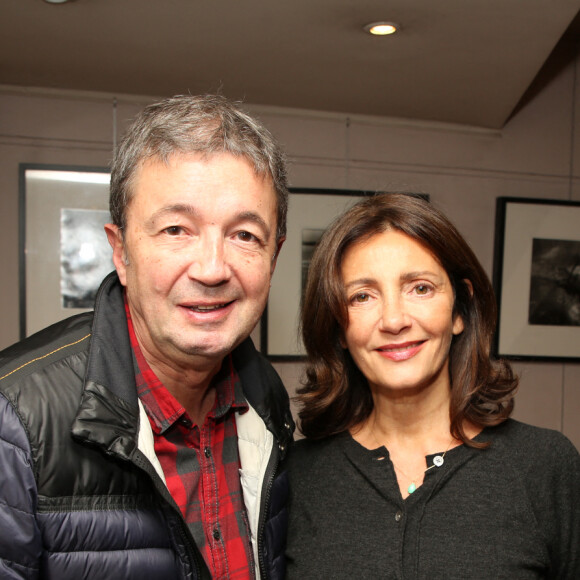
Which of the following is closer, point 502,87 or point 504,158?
point 502,87

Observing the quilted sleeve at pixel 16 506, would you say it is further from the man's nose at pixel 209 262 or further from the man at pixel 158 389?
the man's nose at pixel 209 262

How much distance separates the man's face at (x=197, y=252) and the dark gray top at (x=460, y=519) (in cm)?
50

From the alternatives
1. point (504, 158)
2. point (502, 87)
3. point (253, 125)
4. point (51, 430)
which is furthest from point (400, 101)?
point (51, 430)

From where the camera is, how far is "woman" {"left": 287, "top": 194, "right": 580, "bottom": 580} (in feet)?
4.68

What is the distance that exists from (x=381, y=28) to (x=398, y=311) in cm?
152

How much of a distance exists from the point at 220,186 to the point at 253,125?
7.7 inches

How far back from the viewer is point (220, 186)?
4.27 feet

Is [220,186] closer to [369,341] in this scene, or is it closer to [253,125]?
[253,125]

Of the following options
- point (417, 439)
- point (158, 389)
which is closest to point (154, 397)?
point (158, 389)

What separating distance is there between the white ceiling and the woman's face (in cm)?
130

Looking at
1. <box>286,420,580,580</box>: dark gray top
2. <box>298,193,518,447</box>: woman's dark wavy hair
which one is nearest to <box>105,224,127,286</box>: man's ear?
<box>298,193,518,447</box>: woman's dark wavy hair

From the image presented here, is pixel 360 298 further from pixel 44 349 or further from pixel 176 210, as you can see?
pixel 44 349

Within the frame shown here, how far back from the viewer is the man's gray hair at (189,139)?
1329mm

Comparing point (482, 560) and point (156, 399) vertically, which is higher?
point (156, 399)
